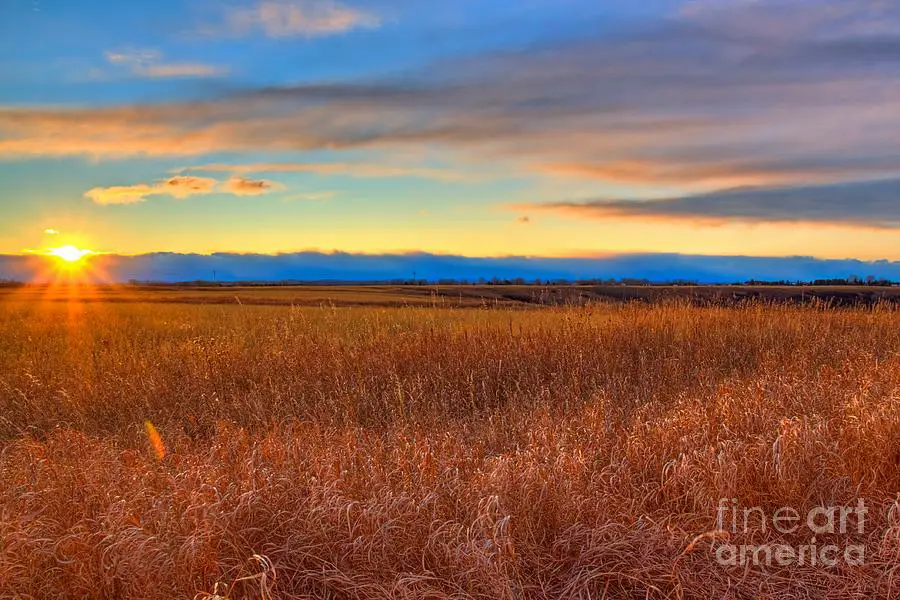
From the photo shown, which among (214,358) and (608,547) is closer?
(608,547)

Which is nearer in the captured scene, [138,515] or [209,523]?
[209,523]

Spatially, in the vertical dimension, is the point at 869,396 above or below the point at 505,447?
above

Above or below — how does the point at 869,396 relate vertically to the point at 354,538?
above

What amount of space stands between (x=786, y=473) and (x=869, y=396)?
10.1 feet

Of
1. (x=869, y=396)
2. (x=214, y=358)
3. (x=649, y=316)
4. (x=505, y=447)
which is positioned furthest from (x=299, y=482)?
(x=649, y=316)

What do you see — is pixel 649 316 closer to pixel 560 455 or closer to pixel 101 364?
pixel 560 455

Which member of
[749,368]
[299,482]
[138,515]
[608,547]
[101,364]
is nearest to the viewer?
[608,547]

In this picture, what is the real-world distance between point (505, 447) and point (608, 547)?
293 cm

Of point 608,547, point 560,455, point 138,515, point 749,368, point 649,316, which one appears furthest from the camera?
point 649,316

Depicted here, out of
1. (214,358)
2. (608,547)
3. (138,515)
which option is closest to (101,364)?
(214,358)

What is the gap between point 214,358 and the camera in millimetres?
11633

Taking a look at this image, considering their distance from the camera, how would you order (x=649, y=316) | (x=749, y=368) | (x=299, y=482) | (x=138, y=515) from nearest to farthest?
(x=138, y=515) → (x=299, y=482) → (x=749, y=368) → (x=649, y=316)

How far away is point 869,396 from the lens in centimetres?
743

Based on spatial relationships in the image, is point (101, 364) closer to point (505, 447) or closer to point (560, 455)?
point (505, 447)
